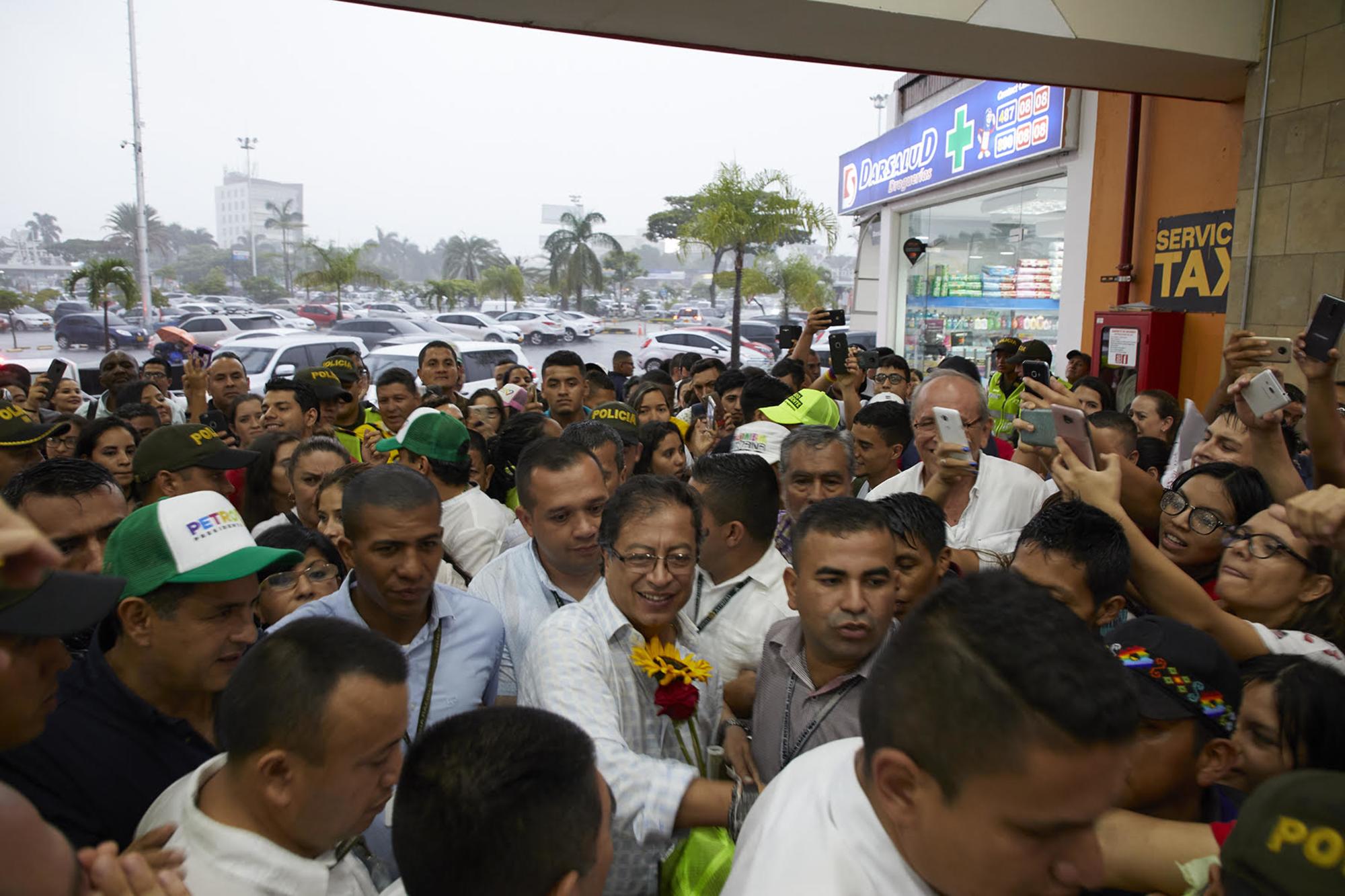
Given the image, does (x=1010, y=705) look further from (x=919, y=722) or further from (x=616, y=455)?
(x=616, y=455)

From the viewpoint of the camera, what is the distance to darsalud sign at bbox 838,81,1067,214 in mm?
11289

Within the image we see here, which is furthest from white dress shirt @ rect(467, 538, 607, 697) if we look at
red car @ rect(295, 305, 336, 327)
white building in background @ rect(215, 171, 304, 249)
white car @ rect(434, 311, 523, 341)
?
white building in background @ rect(215, 171, 304, 249)

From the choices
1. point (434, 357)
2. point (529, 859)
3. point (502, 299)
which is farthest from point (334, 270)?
point (529, 859)

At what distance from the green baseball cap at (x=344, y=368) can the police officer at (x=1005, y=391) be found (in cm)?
533

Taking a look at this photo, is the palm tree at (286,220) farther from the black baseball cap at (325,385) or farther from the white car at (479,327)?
the black baseball cap at (325,385)

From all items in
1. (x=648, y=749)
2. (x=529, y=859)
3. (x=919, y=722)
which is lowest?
(x=648, y=749)

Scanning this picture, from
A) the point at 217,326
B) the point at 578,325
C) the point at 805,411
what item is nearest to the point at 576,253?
the point at 578,325

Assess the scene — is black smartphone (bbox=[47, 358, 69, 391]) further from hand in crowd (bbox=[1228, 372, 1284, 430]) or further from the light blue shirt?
hand in crowd (bbox=[1228, 372, 1284, 430])

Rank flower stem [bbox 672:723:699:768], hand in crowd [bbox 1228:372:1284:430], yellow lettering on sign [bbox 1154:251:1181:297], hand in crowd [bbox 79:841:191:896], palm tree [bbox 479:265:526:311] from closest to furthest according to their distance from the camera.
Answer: hand in crowd [bbox 79:841:191:896] < flower stem [bbox 672:723:699:768] < hand in crowd [bbox 1228:372:1284:430] < yellow lettering on sign [bbox 1154:251:1181:297] < palm tree [bbox 479:265:526:311]

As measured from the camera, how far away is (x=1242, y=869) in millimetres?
1140

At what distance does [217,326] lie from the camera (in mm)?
28000

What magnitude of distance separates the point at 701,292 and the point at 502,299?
82.3ft

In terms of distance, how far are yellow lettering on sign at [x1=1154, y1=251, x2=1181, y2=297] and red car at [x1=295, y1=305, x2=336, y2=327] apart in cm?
3320

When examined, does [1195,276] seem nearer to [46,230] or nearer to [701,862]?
[701,862]
